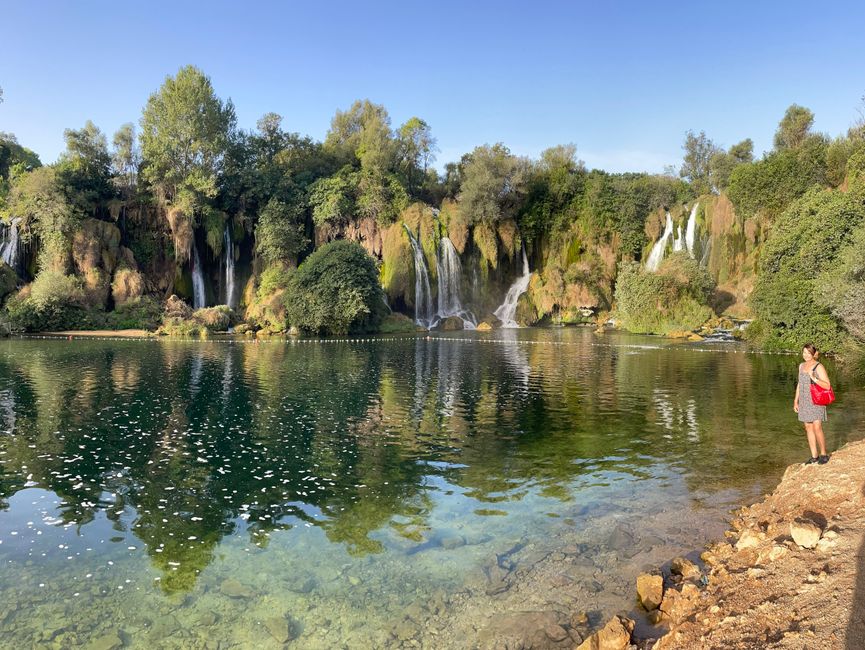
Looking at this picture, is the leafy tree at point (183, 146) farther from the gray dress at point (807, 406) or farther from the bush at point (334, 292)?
the gray dress at point (807, 406)

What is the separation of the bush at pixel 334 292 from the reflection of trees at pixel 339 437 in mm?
23959

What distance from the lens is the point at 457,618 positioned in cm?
789

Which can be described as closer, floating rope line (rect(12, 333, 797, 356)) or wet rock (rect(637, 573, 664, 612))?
wet rock (rect(637, 573, 664, 612))

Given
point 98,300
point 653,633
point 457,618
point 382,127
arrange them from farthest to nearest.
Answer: point 382,127 < point 98,300 < point 457,618 < point 653,633

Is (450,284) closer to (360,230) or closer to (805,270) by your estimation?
(360,230)

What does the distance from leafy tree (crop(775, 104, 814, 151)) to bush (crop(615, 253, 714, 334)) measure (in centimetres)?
3336

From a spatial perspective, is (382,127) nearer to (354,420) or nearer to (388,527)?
(354,420)

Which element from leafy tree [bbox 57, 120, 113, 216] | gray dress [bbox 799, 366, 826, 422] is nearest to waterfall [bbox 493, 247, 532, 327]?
leafy tree [bbox 57, 120, 113, 216]

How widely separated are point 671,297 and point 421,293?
93.3 feet

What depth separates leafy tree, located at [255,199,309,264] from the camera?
7069cm

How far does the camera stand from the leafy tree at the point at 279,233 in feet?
232

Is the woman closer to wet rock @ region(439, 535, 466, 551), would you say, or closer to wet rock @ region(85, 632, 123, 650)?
wet rock @ region(439, 535, 466, 551)

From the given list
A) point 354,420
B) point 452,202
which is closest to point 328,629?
point 354,420

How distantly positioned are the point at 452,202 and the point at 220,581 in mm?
74125
